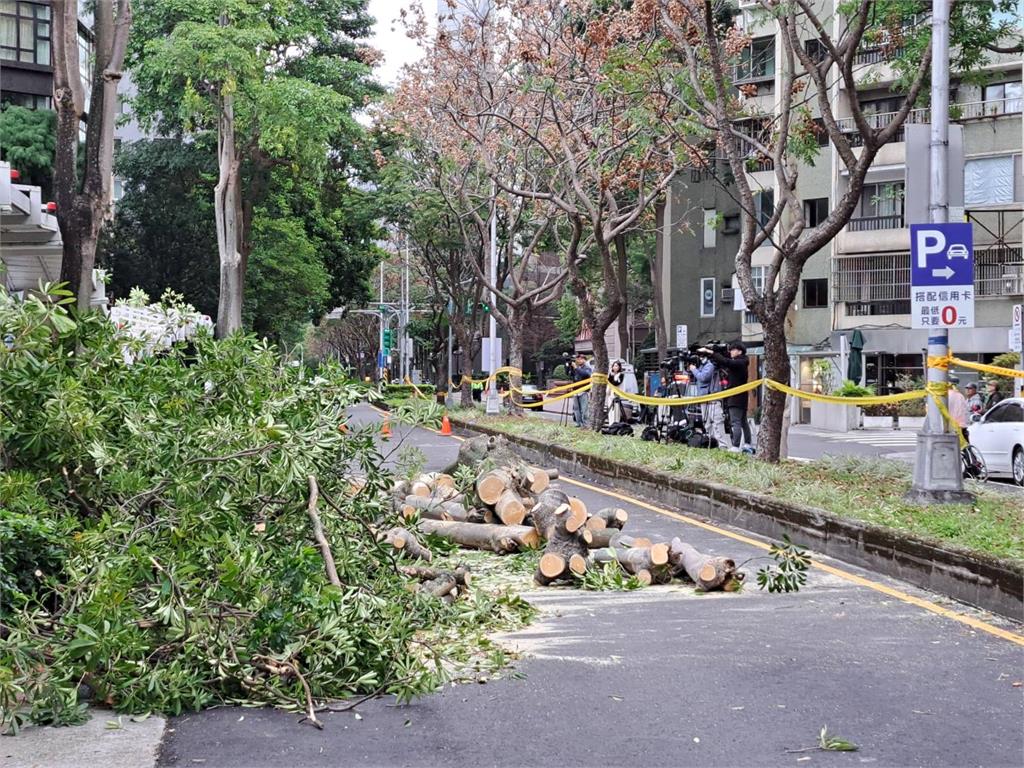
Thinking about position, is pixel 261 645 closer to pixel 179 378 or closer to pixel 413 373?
pixel 179 378

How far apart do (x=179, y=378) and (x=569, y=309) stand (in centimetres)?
6629

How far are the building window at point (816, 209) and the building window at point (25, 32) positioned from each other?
31.7 meters

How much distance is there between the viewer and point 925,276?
11.9 metres

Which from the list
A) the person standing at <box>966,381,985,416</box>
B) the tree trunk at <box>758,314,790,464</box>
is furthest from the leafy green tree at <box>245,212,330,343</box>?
the tree trunk at <box>758,314,790,464</box>

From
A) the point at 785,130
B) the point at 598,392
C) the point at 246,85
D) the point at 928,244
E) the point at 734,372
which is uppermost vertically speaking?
the point at 246,85

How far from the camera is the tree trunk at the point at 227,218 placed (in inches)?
1296

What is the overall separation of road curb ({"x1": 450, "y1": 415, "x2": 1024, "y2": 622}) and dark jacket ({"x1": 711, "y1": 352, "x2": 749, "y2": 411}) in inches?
114

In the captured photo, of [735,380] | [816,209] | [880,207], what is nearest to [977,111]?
[880,207]

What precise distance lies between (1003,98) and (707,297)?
16467 millimetres

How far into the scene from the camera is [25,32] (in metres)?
53.3

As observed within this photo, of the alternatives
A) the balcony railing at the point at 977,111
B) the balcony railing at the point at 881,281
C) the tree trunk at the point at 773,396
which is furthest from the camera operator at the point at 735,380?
the balcony railing at the point at 881,281

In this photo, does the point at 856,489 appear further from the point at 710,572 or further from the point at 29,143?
the point at 29,143

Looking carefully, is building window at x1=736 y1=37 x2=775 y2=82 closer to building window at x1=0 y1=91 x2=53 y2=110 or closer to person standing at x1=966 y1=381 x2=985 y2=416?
person standing at x1=966 y1=381 x2=985 y2=416

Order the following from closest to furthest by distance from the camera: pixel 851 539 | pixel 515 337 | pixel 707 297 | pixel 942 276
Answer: pixel 851 539 < pixel 942 276 < pixel 515 337 < pixel 707 297
